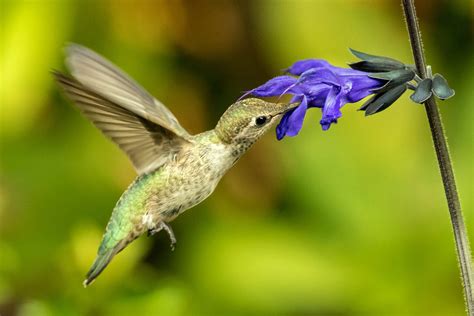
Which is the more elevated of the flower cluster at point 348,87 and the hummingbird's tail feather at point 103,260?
the flower cluster at point 348,87

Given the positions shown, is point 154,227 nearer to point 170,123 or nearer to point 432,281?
point 170,123

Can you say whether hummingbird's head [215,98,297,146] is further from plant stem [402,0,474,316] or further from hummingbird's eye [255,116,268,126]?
plant stem [402,0,474,316]

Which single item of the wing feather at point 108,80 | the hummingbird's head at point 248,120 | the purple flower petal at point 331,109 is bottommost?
the wing feather at point 108,80

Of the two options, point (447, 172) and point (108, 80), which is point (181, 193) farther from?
point (447, 172)

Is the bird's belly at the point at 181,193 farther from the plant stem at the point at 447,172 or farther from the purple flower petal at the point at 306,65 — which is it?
the plant stem at the point at 447,172

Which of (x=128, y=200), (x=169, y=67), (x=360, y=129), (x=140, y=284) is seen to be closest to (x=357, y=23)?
(x=360, y=129)

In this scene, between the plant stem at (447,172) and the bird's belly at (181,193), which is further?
Result: the bird's belly at (181,193)

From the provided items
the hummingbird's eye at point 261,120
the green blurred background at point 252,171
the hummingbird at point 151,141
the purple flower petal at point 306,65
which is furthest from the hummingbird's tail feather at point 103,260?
the green blurred background at point 252,171

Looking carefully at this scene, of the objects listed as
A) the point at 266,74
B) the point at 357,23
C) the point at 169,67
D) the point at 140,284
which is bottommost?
the point at 140,284
